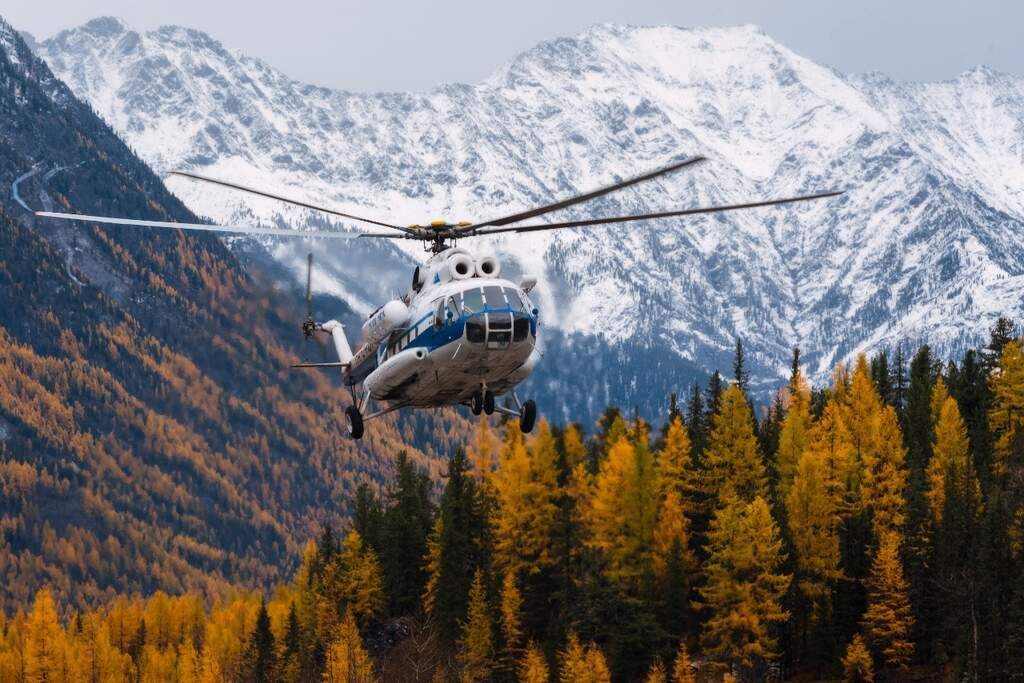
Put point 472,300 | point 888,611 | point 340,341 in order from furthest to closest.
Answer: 1. point 888,611
2. point 340,341
3. point 472,300

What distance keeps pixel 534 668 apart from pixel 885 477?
28.7m

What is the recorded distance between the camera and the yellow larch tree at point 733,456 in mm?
115812

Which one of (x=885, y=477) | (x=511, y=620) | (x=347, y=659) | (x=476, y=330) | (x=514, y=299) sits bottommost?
(x=347, y=659)

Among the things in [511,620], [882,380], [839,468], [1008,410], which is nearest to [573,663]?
[511,620]

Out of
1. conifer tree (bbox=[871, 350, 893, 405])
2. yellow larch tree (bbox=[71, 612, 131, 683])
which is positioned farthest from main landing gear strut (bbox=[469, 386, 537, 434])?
yellow larch tree (bbox=[71, 612, 131, 683])

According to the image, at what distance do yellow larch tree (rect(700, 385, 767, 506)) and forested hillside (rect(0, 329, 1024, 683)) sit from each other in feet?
0.56

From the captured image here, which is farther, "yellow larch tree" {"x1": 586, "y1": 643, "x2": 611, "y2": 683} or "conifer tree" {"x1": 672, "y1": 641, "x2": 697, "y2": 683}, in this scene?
"yellow larch tree" {"x1": 586, "y1": 643, "x2": 611, "y2": 683}

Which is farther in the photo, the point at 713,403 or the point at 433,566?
the point at 713,403

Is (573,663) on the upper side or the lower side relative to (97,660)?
upper

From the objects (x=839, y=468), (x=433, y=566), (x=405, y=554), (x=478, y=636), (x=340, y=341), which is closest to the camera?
(x=340, y=341)

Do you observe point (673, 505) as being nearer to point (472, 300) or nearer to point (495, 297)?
point (495, 297)

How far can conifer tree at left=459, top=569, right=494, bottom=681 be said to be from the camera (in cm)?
11362

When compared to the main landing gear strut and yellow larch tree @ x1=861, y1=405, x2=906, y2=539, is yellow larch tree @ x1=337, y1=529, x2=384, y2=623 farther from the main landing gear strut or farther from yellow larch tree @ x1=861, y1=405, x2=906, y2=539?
the main landing gear strut

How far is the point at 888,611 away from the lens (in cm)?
10294
